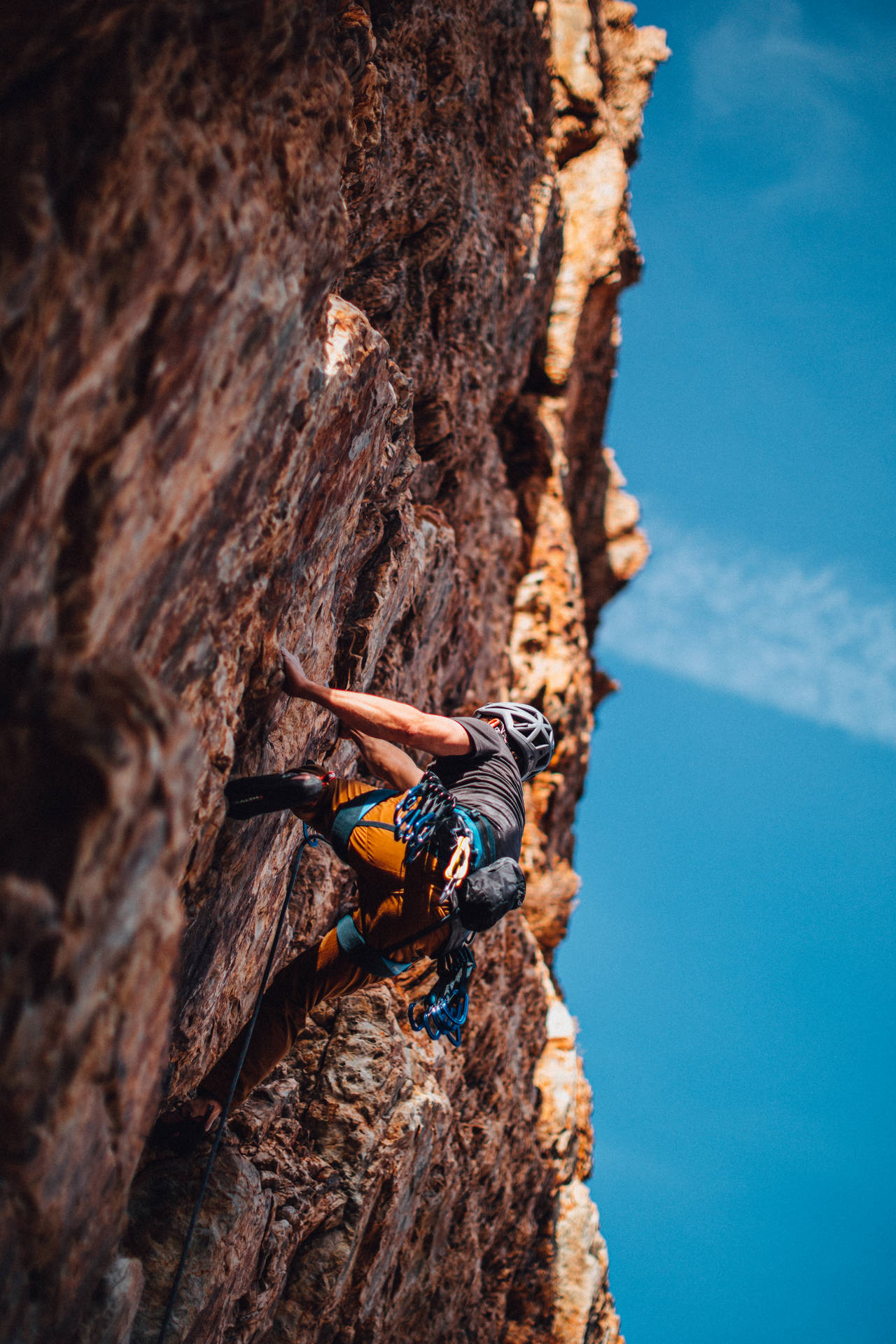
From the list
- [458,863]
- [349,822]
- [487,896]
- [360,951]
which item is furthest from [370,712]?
[360,951]

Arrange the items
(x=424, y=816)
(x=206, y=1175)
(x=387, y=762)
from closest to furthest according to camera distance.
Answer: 1. (x=206, y=1175)
2. (x=424, y=816)
3. (x=387, y=762)

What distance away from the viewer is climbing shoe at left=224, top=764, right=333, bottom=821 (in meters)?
4.51

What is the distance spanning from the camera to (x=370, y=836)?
4.76 metres

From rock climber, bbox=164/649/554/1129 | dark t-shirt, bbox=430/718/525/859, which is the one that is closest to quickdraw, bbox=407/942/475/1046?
rock climber, bbox=164/649/554/1129

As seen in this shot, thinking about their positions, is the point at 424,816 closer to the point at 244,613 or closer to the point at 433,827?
the point at 433,827

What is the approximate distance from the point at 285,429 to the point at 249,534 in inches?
20.0

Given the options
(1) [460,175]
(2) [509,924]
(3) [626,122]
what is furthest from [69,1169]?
(3) [626,122]

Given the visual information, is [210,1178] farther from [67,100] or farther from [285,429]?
[67,100]

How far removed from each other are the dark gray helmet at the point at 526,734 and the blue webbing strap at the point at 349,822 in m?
1.12

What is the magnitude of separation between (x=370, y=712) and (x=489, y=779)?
934 mm

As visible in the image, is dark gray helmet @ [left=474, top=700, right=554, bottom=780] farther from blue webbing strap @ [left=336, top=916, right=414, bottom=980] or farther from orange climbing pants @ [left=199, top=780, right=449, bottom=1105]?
blue webbing strap @ [left=336, top=916, right=414, bottom=980]

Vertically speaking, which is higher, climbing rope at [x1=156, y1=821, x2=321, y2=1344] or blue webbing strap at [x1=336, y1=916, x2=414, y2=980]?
blue webbing strap at [x1=336, y1=916, x2=414, y2=980]

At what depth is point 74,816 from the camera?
8.39 ft

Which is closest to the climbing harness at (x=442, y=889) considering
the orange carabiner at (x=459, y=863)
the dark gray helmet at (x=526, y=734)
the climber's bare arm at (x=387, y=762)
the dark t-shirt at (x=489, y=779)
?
the orange carabiner at (x=459, y=863)
